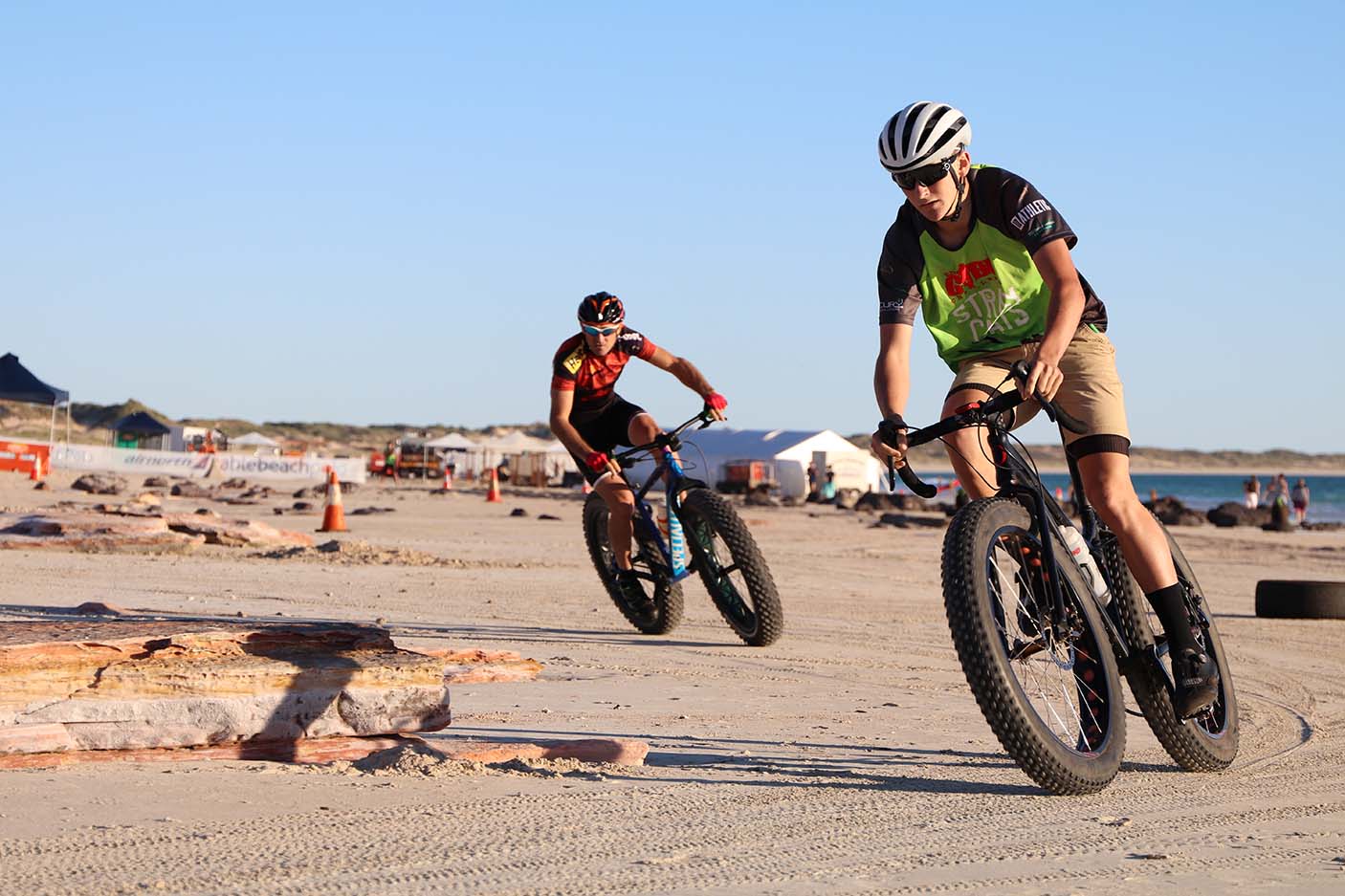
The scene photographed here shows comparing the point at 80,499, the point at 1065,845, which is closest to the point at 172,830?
the point at 1065,845

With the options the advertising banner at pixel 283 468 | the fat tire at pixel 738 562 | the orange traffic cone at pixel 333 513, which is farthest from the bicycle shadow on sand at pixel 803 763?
the advertising banner at pixel 283 468

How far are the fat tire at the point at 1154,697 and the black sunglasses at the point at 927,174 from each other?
1.36 meters

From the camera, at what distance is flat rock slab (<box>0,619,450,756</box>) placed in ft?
13.4

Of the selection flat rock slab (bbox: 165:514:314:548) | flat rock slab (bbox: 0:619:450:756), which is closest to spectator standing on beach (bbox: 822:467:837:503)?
flat rock slab (bbox: 165:514:314:548)

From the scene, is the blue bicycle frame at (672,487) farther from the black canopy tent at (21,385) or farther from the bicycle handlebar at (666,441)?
the black canopy tent at (21,385)

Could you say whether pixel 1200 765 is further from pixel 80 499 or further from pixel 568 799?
pixel 80 499

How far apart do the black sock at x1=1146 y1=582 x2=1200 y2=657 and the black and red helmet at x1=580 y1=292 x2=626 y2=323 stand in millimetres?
4280

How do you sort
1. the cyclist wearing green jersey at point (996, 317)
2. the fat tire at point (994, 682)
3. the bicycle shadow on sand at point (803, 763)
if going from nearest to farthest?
1. the fat tire at point (994, 682)
2. the bicycle shadow on sand at point (803, 763)
3. the cyclist wearing green jersey at point (996, 317)

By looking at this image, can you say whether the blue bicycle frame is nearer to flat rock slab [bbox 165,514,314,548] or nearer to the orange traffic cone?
flat rock slab [bbox 165,514,314,548]

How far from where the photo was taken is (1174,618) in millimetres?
4754

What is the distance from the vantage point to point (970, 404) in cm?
477

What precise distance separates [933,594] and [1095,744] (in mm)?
8308

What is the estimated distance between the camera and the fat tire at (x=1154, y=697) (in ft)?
15.5

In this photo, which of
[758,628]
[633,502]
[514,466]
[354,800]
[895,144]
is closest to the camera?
[354,800]
